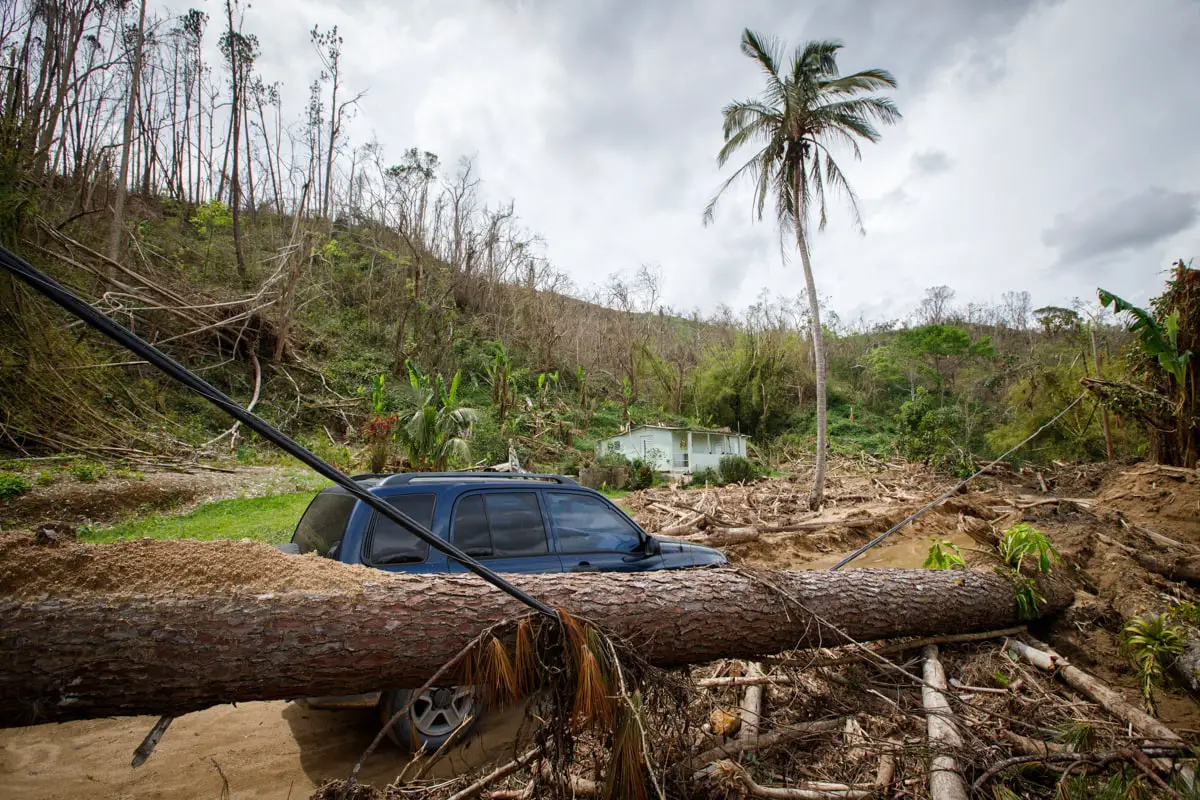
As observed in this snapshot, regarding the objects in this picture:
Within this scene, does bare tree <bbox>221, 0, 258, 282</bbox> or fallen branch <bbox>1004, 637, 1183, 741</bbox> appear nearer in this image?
fallen branch <bbox>1004, 637, 1183, 741</bbox>

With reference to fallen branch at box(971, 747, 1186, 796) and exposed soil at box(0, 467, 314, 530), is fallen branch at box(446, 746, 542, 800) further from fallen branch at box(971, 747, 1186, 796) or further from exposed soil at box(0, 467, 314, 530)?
exposed soil at box(0, 467, 314, 530)

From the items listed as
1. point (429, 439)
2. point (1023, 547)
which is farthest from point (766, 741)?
point (429, 439)

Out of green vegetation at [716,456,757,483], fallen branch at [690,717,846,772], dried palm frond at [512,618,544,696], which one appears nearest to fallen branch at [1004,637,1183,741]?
fallen branch at [690,717,846,772]

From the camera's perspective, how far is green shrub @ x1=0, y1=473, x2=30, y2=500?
905 cm

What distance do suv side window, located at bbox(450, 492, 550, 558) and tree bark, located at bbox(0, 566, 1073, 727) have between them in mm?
1012

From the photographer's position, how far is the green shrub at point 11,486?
905 centimetres

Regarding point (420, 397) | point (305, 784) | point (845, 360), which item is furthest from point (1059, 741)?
point (845, 360)

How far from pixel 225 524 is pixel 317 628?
8.91 metres

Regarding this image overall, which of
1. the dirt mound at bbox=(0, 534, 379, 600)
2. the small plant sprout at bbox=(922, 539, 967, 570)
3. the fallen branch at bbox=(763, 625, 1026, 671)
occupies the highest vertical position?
the dirt mound at bbox=(0, 534, 379, 600)

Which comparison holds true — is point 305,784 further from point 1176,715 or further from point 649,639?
point 1176,715

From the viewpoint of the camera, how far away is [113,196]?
2416 centimetres

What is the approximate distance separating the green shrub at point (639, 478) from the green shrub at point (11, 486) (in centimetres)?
1456

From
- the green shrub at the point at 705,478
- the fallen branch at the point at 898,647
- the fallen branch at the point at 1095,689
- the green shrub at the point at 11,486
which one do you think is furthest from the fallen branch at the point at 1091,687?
the green shrub at the point at 705,478

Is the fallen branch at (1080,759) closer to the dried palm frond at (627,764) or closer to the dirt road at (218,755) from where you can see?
the dried palm frond at (627,764)
